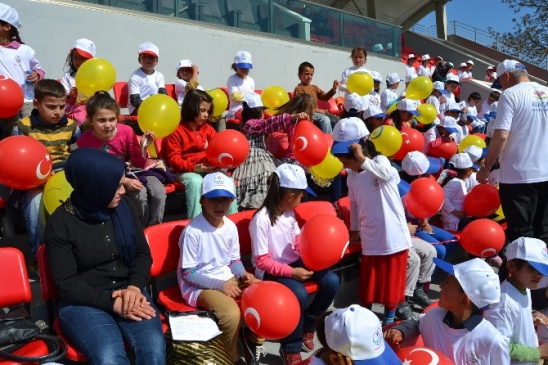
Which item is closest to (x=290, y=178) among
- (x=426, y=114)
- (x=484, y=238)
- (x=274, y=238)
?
(x=274, y=238)

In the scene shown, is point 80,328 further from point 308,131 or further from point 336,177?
point 336,177

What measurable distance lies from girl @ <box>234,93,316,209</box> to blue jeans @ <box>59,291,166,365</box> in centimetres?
197

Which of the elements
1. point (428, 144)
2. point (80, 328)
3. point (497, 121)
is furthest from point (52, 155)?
point (428, 144)

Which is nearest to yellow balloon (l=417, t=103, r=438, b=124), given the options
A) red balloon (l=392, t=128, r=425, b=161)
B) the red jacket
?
red balloon (l=392, t=128, r=425, b=161)

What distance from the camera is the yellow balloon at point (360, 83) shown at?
23.3 ft

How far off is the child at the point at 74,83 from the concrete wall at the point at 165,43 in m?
1.58

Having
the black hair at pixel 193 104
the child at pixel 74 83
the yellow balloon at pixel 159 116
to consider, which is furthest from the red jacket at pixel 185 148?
the child at pixel 74 83

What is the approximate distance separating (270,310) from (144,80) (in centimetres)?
406

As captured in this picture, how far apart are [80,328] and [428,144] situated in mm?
5577

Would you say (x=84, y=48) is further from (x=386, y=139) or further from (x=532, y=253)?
(x=532, y=253)

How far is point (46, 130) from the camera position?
3789mm

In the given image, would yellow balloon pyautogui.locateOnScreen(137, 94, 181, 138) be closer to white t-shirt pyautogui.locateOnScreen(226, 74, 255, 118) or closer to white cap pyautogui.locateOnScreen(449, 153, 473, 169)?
white t-shirt pyautogui.locateOnScreen(226, 74, 255, 118)

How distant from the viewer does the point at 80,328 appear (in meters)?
2.45

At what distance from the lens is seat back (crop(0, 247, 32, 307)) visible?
262 cm
